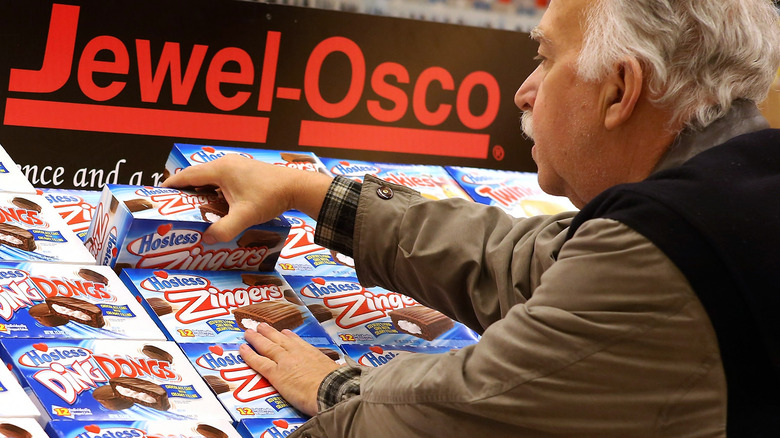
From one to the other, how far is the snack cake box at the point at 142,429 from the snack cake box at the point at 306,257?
713 millimetres

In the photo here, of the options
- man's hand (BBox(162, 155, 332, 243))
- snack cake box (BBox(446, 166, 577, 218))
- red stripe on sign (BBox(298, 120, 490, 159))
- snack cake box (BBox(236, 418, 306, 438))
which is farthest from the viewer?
red stripe on sign (BBox(298, 120, 490, 159))

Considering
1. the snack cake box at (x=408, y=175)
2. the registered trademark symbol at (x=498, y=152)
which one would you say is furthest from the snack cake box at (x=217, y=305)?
the registered trademark symbol at (x=498, y=152)

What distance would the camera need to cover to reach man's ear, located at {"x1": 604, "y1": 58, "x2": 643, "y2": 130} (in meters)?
1.72

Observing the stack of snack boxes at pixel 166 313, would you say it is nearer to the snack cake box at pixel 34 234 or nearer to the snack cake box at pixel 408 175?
the snack cake box at pixel 34 234

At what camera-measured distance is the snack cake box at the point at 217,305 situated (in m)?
2.02

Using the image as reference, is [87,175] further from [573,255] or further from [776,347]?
[776,347]

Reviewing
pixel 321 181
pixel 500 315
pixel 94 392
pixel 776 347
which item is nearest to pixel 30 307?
pixel 94 392

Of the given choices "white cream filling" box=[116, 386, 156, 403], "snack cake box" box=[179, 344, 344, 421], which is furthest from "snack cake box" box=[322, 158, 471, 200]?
"white cream filling" box=[116, 386, 156, 403]

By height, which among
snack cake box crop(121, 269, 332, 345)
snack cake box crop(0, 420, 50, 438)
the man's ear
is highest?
the man's ear

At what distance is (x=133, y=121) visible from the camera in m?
3.50

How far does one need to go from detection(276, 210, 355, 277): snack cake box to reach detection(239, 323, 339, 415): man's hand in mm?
391

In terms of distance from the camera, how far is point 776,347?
4.55 ft

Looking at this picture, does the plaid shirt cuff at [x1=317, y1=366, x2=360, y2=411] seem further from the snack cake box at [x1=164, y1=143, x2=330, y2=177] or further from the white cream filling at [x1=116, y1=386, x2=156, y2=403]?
the snack cake box at [x1=164, y1=143, x2=330, y2=177]

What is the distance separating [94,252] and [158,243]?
0.22 m
